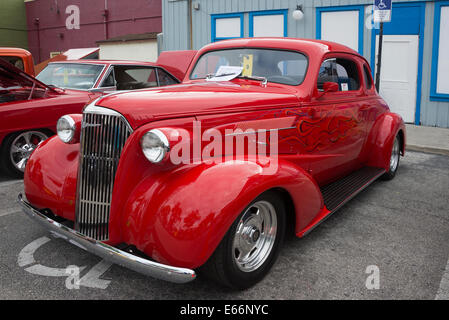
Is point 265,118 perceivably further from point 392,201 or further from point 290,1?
Result: point 290,1

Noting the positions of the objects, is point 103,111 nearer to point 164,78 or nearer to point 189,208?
point 189,208

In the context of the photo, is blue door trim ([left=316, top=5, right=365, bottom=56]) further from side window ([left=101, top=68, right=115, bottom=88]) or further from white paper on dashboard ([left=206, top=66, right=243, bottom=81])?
white paper on dashboard ([left=206, top=66, right=243, bottom=81])

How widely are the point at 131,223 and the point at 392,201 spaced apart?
3.10 metres

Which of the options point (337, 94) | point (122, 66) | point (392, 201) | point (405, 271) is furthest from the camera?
point (122, 66)

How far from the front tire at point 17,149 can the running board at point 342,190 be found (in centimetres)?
366

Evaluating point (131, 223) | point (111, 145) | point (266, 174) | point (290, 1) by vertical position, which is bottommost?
point (131, 223)

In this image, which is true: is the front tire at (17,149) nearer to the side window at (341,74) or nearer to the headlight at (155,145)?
the headlight at (155,145)

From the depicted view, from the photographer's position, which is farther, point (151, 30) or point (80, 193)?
point (151, 30)

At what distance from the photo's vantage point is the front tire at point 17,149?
16.2 feet

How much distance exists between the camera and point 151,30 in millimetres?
18250

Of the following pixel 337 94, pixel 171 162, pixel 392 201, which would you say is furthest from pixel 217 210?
pixel 392 201

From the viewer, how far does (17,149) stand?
504 centimetres

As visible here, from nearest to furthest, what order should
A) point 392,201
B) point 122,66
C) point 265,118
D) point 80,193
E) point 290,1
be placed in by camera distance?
point 80,193
point 265,118
point 392,201
point 122,66
point 290,1

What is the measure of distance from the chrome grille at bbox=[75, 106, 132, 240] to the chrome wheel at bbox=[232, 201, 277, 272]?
0.82 meters
